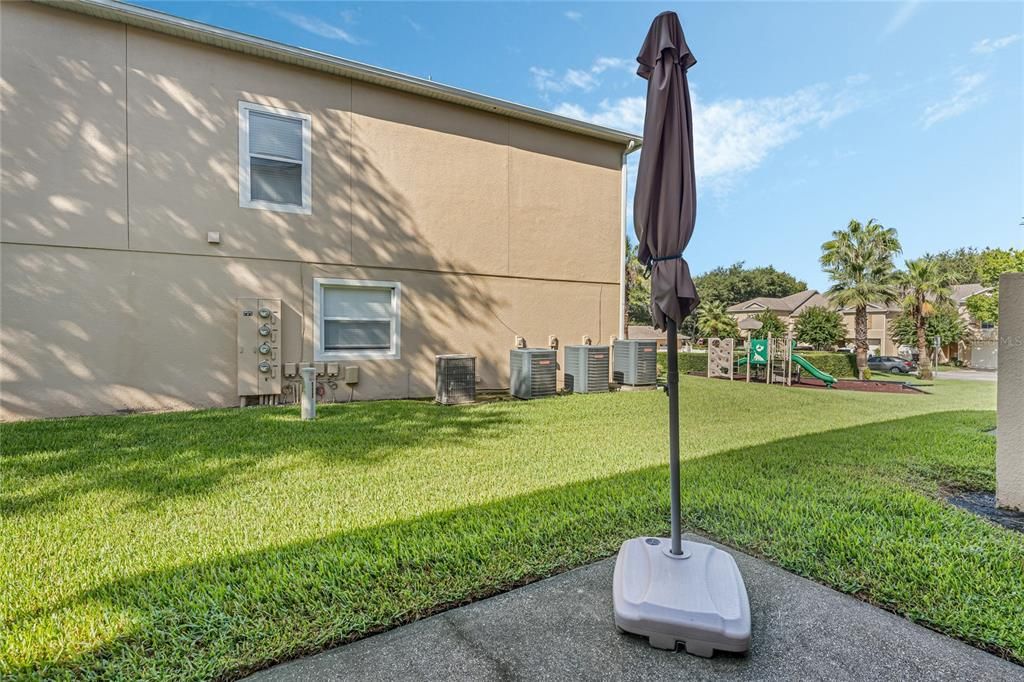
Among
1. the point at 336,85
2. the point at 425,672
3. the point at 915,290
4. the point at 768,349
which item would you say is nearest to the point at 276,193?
the point at 336,85

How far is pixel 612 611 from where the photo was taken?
6.86 feet

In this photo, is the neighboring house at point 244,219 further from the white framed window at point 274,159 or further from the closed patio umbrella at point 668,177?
the closed patio umbrella at point 668,177

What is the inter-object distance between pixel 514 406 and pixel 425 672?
20.3ft

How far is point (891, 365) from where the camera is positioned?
2503cm

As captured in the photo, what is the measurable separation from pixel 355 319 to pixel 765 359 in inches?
512

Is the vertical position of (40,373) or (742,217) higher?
(742,217)

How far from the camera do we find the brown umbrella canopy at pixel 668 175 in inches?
82.0

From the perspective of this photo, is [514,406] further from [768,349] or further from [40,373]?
[768,349]

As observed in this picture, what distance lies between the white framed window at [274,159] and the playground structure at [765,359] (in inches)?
524

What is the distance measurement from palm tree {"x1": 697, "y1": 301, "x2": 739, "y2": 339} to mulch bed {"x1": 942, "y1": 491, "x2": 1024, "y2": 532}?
26.8 m

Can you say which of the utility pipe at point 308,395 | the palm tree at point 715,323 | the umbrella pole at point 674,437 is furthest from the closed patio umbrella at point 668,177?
the palm tree at point 715,323

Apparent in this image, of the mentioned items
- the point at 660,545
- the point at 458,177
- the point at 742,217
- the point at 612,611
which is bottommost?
the point at 612,611

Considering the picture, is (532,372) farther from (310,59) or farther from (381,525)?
(310,59)

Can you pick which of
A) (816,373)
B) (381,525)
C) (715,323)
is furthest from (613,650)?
(715,323)
